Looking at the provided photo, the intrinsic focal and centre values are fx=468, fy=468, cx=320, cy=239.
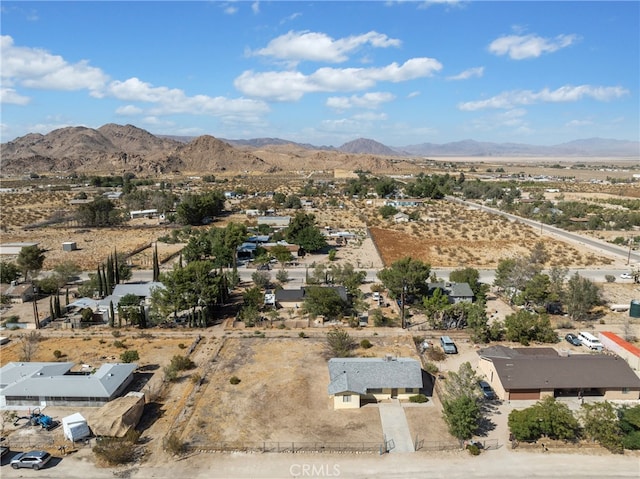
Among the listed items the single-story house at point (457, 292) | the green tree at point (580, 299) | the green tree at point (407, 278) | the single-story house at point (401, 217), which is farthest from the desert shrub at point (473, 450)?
the single-story house at point (401, 217)

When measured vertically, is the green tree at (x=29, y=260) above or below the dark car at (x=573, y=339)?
above

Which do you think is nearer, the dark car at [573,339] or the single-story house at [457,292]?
the dark car at [573,339]

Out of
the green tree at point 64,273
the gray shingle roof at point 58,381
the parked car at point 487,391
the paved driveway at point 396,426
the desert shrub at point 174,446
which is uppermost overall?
the green tree at point 64,273

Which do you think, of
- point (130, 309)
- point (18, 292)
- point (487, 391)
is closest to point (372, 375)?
point (487, 391)

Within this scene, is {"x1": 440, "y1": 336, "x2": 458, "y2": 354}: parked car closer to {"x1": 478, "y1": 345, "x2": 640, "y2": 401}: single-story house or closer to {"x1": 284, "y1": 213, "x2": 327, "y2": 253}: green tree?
{"x1": 478, "y1": 345, "x2": 640, "y2": 401}: single-story house

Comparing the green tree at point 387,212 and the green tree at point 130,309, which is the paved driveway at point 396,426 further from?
the green tree at point 387,212

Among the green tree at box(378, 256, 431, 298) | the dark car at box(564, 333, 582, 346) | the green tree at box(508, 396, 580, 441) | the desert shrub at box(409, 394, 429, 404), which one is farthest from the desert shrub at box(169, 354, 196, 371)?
the dark car at box(564, 333, 582, 346)

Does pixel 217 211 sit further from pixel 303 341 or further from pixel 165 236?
pixel 303 341
